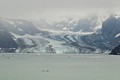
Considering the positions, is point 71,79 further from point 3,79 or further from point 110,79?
point 3,79

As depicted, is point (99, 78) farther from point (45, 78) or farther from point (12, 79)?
point (12, 79)

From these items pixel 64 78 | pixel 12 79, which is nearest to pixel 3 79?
pixel 12 79

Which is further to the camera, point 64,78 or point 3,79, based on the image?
point 64,78

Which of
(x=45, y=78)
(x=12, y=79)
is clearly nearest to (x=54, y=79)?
(x=45, y=78)

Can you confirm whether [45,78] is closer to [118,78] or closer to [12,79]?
[12,79]

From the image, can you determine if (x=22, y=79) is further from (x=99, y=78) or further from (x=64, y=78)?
(x=99, y=78)

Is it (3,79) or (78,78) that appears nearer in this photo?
(3,79)

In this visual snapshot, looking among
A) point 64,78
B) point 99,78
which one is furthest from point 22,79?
point 99,78
